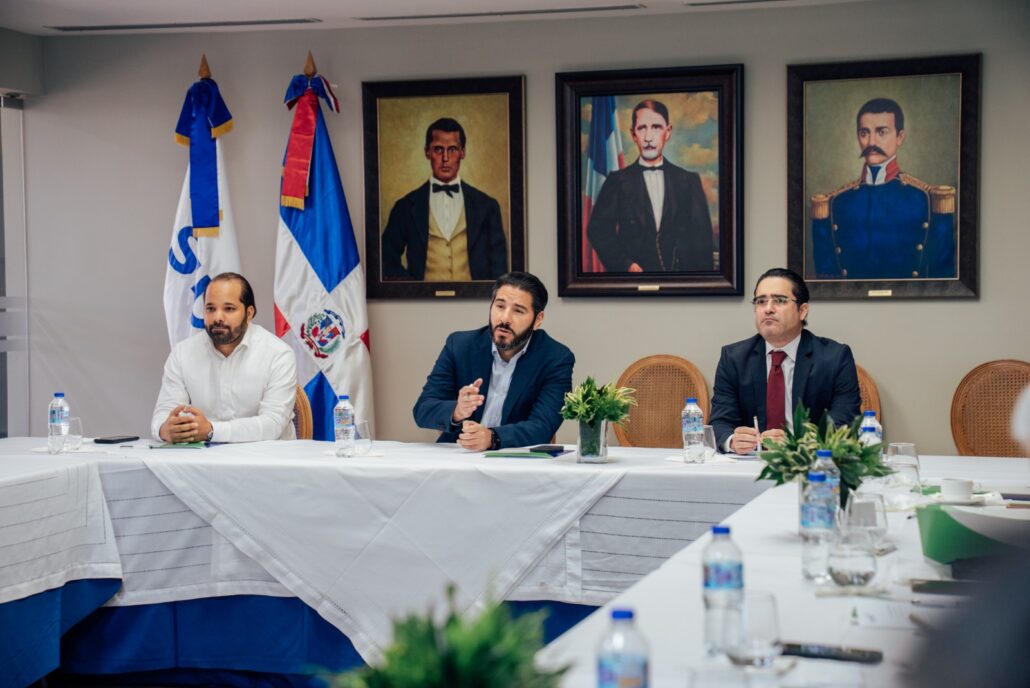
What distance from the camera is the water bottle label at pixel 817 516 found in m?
2.47

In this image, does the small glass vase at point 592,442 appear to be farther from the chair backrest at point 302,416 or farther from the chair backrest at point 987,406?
the chair backrest at point 987,406

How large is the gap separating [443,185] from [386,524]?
266cm

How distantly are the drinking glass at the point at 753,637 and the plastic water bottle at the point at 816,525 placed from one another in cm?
54

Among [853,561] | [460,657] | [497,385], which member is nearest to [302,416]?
[497,385]

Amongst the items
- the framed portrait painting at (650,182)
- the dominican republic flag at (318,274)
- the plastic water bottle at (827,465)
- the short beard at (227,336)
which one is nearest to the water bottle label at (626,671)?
the plastic water bottle at (827,465)

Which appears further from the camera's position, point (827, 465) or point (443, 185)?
point (443, 185)

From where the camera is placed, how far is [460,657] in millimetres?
1170

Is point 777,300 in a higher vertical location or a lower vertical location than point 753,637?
higher

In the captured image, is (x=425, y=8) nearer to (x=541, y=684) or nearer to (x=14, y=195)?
(x=14, y=195)

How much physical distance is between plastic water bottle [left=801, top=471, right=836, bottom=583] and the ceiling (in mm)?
3459

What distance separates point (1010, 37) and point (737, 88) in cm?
125

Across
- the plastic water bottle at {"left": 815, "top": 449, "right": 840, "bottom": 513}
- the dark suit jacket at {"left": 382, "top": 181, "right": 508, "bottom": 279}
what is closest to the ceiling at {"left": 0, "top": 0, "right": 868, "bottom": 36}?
the dark suit jacket at {"left": 382, "top": 181, "right": 508, "bottom": 279}

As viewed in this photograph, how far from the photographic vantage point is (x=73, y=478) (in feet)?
12.7

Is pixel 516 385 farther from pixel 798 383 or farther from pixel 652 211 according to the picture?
pixel 652 211
